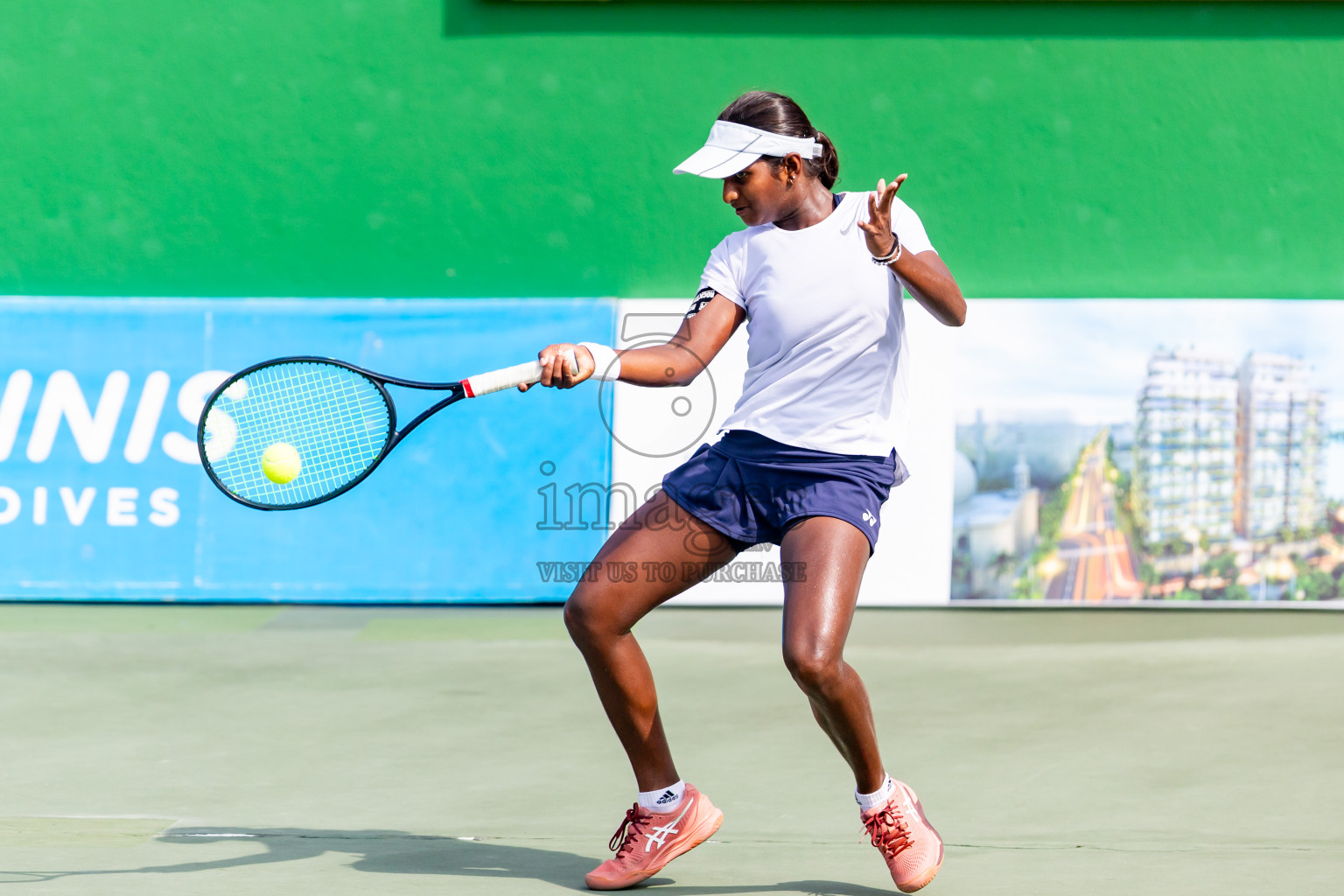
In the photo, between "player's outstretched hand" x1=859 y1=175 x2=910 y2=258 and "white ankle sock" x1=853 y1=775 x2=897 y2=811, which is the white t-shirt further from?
"white ankle sock" x1=853 y1=775 x2=897 y2=811

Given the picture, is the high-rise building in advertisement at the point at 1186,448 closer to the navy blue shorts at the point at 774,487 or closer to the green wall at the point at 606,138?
the green wall at the point at 606,138

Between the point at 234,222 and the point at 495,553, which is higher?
the point at 234,222

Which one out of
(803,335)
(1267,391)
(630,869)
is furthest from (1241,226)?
(630,869)

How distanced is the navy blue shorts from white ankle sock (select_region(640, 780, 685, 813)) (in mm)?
572

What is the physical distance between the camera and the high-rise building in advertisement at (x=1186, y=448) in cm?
641

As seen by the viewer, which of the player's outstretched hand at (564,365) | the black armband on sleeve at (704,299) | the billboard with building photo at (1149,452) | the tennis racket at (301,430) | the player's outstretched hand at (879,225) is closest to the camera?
the player's outstretched hand at (879,225)

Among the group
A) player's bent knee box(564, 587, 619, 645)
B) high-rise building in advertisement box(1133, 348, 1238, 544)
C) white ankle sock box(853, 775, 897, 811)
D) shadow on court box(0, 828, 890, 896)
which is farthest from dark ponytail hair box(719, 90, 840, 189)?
high-rise building in advertisement box(1133, 348, 1238, 544)

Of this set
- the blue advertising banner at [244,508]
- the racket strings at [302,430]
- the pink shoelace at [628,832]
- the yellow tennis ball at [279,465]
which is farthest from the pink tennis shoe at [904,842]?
the blue advertising banner at [244,508]

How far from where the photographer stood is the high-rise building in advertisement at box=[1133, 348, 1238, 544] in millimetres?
6406

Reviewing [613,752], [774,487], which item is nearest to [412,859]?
[613,752]

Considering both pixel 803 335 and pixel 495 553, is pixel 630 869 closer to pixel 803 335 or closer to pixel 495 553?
pixel 803 335

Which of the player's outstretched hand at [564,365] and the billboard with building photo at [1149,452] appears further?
the billboard with building photo at [1149,452]

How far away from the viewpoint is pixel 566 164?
23.0ft

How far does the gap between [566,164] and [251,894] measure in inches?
186
